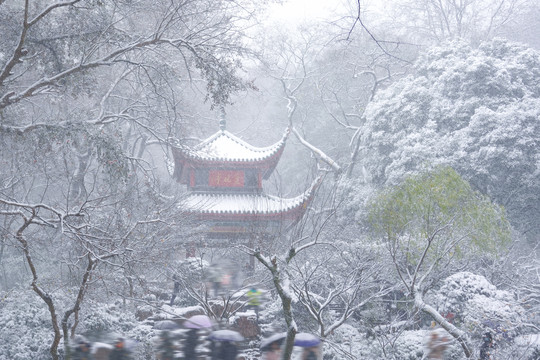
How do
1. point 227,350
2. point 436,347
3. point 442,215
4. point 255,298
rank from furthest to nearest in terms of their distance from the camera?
point 255,298 < point 442,215 < point 436,347 < point 227,350

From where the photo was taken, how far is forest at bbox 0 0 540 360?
19.7ft

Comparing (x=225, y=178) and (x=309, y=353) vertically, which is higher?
(x=225, y=178)

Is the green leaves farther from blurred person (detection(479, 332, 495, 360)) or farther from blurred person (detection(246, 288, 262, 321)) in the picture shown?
blurred person (detection(246, 288, 262, 321))

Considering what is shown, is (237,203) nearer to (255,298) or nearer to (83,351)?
(255,298)

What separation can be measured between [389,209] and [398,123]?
5486mm

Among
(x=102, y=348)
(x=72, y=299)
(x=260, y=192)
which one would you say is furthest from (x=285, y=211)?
(x=102, y=348)

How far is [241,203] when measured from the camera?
41.3ft

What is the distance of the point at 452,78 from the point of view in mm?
13328

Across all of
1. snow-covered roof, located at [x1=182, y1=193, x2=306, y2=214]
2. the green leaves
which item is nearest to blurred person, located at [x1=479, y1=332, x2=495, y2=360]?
the green leaves

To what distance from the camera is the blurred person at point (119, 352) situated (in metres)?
2.69

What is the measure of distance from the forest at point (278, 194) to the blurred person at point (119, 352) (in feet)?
0.60

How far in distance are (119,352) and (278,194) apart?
7.89 metres

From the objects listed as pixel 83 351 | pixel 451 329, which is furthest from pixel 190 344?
pixel 451 329

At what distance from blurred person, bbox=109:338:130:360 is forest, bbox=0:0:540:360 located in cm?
18
